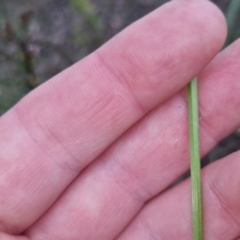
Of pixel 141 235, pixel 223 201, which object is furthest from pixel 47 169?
pixel 223 201

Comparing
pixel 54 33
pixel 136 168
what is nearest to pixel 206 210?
pixel 136 168

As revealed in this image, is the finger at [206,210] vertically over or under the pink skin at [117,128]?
under

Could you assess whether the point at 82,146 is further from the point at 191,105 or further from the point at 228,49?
the point at 228,49

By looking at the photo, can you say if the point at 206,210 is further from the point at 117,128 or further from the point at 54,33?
the point at 54,33

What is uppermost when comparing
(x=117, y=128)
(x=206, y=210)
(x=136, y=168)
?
(x=117, y=128)

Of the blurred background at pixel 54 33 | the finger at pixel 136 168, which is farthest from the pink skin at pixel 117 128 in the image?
the blurred background at pixel 54 33

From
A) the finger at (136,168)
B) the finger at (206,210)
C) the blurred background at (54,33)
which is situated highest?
the blurred background at (54,33)

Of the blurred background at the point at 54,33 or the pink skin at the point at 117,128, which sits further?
the blurred background at the point at 54,33

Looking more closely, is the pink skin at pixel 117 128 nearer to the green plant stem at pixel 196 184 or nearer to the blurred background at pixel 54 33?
the green plant stem at pixel 196 184
